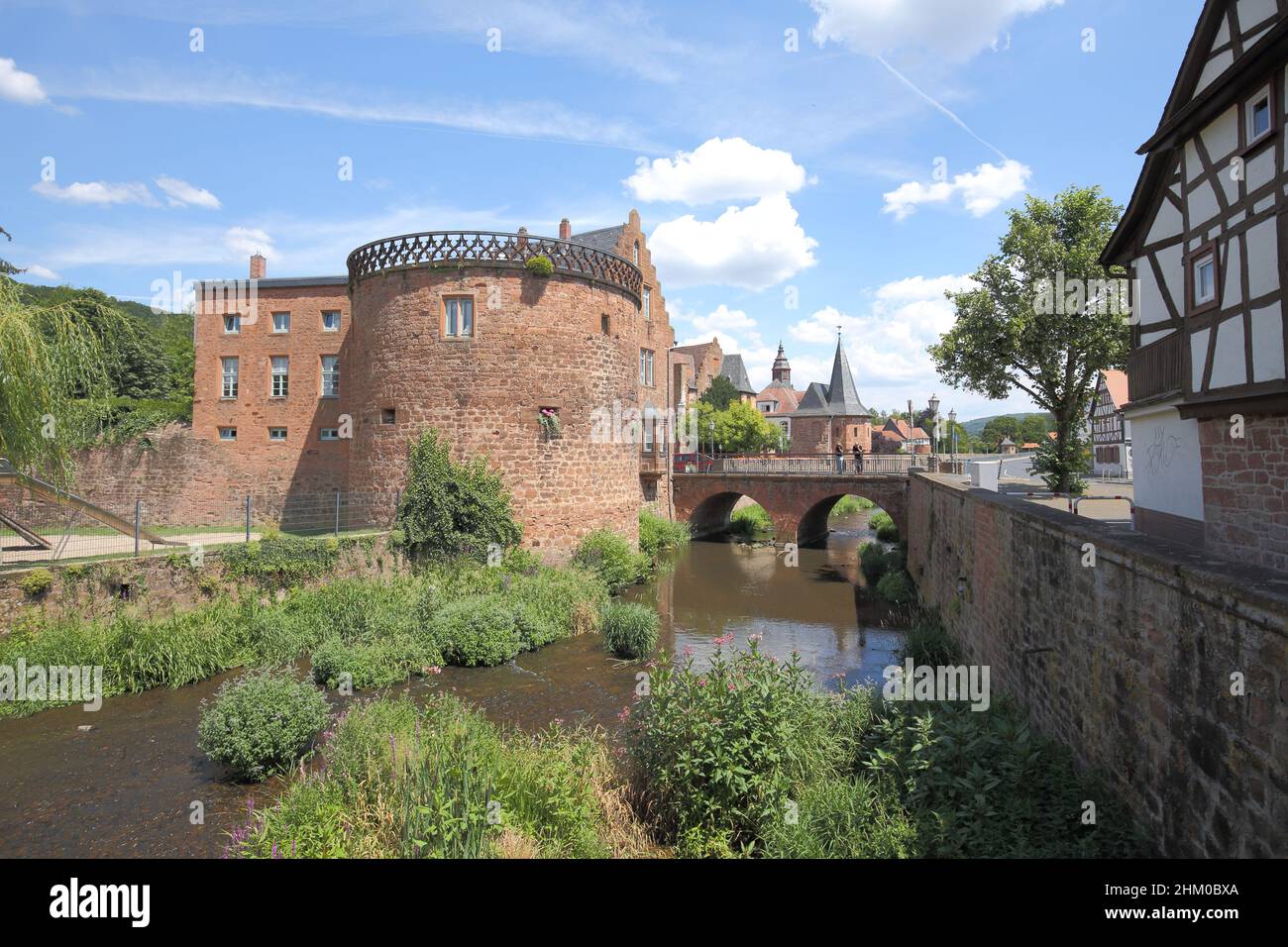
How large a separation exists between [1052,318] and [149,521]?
88.6 ft

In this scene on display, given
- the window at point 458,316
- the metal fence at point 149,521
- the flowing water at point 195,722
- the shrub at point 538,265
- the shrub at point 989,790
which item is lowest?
the flowing water at point 195,722

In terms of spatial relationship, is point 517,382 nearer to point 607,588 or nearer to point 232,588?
point 607,588

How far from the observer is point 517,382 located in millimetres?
17500

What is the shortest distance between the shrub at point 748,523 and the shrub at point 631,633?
19.7m

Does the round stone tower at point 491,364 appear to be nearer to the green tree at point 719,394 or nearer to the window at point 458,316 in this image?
the window at point 458,316

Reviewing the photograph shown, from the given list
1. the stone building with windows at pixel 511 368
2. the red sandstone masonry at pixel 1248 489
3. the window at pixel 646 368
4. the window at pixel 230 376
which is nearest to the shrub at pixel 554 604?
the stone building with windows at pixel 511 368

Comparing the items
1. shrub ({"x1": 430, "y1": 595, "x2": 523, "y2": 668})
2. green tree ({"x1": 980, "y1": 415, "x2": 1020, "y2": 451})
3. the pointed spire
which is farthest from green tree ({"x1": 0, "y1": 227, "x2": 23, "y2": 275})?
green tree ({"x1": 980, "y1": 415, "x2": 1020, "y2": 451})

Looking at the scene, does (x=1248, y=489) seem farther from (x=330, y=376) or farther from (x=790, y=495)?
(x=330, y=376)

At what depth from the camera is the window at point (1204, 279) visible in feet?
23.3

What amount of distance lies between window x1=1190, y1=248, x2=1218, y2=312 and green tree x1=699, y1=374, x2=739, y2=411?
139ft

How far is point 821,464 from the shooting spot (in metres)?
28.6
